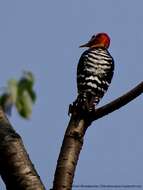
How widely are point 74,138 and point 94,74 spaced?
16.0ft

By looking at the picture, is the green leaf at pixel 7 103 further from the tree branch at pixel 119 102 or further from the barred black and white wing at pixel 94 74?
the barred black and white wing at pixel 94 74

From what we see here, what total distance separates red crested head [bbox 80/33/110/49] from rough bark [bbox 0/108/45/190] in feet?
27.3

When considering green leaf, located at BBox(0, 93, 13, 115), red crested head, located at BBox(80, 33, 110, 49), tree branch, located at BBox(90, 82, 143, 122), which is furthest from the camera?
red crested head, located at BBox(80, 33, 110, 49)

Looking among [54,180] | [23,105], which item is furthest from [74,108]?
[23,105]

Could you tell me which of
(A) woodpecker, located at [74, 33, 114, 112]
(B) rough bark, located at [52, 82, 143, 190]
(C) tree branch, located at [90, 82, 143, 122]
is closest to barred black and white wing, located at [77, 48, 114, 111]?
(A) woodpecker, located at [74, 33, 114, 112]

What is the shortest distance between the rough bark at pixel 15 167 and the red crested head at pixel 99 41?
831cm

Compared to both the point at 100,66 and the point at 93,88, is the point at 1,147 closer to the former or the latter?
the point at 93,88

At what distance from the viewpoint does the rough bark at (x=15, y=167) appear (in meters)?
3.00

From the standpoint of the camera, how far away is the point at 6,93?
186 cm

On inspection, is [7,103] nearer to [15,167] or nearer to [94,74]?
[15,167]

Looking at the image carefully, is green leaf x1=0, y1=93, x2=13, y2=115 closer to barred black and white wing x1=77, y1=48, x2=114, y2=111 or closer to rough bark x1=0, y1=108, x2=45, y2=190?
rough bark x1=0, y1=108, x2=45, y2=190

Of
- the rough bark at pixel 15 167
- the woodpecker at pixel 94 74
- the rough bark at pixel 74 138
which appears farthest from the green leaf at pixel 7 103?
the woodpecker at pixel 94 74

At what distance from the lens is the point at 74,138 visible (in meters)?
3.98

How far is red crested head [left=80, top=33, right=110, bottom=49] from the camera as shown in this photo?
11.4m
